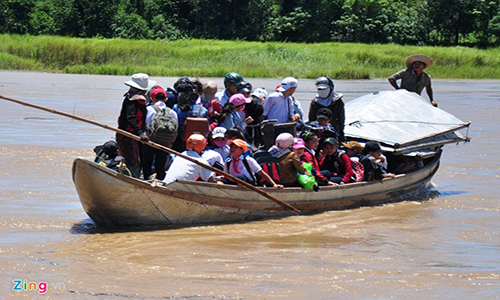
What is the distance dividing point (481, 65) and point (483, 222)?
25963 millimetres

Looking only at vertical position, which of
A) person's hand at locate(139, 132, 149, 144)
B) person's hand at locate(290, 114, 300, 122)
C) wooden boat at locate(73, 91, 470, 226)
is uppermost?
person's hand at locate(139, 132, 149, 144)

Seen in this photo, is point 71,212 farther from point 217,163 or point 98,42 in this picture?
point 98,42

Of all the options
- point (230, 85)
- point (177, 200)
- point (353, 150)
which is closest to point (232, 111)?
point (230, 85)

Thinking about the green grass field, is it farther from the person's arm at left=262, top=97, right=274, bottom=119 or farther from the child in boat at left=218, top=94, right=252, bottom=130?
the child in boat at left=218, top=94, right=252, bottom=130

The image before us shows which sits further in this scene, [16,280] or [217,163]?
[217,163]

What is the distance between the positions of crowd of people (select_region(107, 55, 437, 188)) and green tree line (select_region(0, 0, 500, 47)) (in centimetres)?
3048

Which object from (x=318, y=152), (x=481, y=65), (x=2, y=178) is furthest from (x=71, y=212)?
(x=481, y=65)

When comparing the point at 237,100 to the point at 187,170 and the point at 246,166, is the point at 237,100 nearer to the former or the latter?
the point at 246,166

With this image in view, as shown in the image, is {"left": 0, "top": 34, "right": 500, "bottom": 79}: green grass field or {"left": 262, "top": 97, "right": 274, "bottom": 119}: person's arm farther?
{"left": 0, "top": 34, "right": 500, "bottom": 79}: green grass field

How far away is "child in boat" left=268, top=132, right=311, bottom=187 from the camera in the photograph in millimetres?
7773

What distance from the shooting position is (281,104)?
28.4 feet

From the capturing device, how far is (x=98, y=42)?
31.1 meters

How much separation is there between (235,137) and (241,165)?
277mm

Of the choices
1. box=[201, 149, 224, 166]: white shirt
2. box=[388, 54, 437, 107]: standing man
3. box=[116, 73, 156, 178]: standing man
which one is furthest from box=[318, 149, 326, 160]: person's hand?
box=[388, 54, 437, 107]: standing man
